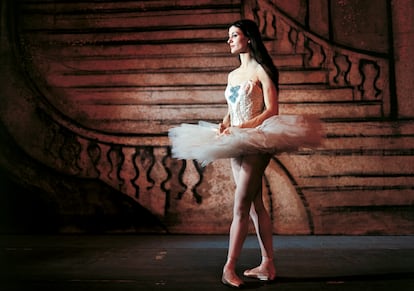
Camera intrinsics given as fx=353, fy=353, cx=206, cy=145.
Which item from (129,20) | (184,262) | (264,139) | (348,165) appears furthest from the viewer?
(129,20)

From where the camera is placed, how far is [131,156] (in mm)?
3539

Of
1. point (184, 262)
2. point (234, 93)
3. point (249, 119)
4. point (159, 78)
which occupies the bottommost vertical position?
point (184, 262)

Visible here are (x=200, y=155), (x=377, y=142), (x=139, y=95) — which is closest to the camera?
(x=200, y=155)

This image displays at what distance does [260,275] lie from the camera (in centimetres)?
198

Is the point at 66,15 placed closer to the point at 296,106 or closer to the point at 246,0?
the point at 246,0

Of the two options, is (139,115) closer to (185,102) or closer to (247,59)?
(185,102)

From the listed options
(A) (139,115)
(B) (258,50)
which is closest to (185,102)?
(A) (139,115)

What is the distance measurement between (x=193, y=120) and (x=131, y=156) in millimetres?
719

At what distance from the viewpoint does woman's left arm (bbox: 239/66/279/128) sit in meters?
1.89

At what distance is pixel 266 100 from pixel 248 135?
25 centimetres

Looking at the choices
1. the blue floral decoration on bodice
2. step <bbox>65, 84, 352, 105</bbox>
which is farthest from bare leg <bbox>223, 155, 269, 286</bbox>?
step <bbox>65, 84, 352, 105</bbox>

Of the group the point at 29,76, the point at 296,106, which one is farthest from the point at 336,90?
the point at 29,76

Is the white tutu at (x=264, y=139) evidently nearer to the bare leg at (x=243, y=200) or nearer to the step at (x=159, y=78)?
the bare leg at (x=243, y=200)

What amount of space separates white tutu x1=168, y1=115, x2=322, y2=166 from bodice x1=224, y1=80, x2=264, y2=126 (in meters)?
0.13
